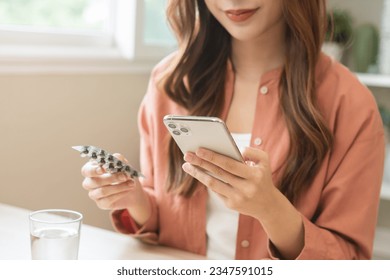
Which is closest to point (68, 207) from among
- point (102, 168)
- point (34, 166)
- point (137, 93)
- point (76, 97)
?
point (34, 166)

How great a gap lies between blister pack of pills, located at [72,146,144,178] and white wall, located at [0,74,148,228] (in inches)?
25.9

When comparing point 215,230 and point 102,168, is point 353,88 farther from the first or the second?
point 102,168

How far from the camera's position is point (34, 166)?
1621 mm

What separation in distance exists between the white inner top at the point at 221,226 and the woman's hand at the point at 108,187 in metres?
0.17

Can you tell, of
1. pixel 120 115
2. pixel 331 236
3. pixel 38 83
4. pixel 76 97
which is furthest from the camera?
pixel 120 115

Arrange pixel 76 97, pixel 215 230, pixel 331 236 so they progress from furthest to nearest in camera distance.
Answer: pixel 76 97 < pixel 215 230 < pixel 331 236

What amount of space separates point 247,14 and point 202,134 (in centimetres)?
39

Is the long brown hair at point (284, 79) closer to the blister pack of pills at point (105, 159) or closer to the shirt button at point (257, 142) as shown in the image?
the shirt button at point (257, 142)

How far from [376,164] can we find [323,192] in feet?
0.38

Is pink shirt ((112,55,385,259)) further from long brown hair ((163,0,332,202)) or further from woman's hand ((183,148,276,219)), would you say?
woman's hand ((183,148,276,219))

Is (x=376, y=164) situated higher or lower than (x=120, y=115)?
higher

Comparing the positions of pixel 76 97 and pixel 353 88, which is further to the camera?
pixel 76 97

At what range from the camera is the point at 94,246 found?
1.06 m

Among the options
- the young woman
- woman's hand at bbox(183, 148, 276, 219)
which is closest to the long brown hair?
the young woman
